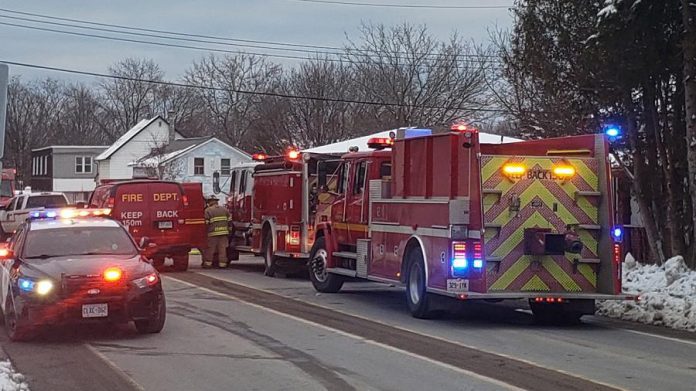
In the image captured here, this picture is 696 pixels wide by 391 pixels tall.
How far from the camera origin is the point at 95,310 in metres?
11.4

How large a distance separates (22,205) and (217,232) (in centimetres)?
1111

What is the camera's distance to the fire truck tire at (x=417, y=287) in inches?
553

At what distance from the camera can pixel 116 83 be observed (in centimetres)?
8988

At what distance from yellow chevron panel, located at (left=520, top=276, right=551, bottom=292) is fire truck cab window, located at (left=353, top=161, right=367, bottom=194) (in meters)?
4.24

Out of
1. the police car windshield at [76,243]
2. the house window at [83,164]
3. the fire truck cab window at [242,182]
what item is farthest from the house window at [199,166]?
the police car windshield at [76,243]

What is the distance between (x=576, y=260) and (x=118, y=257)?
20.9ft

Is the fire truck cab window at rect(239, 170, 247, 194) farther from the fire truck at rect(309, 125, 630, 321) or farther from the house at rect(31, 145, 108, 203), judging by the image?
the house at rect(31, 145, 108, 203)

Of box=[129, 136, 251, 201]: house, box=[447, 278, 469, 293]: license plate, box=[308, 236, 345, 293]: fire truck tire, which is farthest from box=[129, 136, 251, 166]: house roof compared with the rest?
box=[447, 278, 469, 293]: license plate

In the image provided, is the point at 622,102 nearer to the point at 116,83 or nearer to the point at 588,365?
the point at 588,365

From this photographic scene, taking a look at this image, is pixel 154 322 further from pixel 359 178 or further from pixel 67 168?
pixel 67 168

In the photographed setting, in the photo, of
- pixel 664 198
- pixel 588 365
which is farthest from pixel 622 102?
pixel 588 365

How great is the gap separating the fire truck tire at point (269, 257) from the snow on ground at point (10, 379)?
11.9 m

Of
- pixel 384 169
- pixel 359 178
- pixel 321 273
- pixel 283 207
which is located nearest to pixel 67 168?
pixel 283 207

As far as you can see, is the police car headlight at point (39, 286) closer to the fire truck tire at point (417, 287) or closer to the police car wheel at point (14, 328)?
the police car wheel at point (14, 328)
